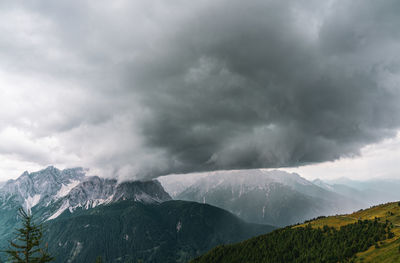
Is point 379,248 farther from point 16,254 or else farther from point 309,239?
point 16,254

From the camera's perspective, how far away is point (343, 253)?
5458 inches

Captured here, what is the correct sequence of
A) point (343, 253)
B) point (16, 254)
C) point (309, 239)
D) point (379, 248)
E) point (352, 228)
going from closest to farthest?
point (16, 254) < point (379, 248) < point (343, 253) < point (352, 228) < point (309, 239)

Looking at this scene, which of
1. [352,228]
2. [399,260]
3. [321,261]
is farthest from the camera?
[352,228]

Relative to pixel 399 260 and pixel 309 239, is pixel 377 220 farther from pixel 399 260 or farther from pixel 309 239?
pixel 399 260

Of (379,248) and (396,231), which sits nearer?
(379,248)

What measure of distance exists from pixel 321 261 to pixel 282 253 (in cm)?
4931

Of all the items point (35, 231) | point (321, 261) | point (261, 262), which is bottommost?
point (261, 262)

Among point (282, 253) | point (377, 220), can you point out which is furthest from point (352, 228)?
point (282, 253)

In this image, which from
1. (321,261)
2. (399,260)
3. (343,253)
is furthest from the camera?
(321,261)

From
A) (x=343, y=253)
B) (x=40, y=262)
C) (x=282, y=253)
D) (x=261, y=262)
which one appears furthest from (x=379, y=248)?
(x=40, y=262)

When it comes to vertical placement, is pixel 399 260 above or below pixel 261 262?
above

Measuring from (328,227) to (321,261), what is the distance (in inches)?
2104

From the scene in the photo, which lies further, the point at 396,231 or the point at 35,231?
the point at 396,231

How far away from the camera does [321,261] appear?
14925 centimetres
